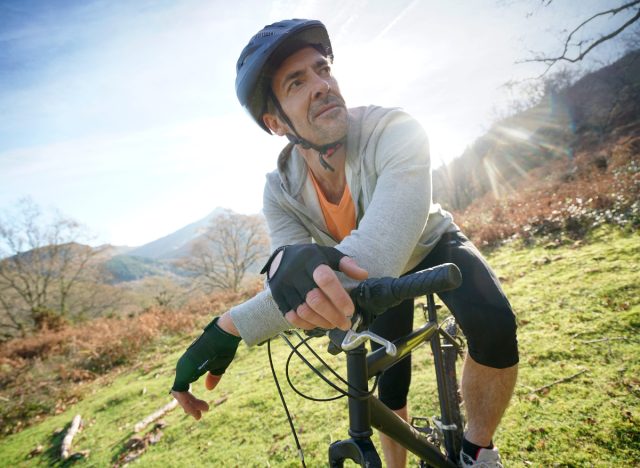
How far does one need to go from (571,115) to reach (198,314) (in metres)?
50.2

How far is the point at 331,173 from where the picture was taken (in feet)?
7.72

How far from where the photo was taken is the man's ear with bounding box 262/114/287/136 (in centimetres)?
249

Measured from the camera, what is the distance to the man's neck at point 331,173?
7.57 feet

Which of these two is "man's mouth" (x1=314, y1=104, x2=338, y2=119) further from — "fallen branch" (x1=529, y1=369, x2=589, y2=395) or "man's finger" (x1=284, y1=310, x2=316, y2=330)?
"fallen branch" (x1=529, y1=369, x2=589, y2=395)

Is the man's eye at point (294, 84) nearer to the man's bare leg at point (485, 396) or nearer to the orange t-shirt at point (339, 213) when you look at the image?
the orange t-shirt at point (339, 213)

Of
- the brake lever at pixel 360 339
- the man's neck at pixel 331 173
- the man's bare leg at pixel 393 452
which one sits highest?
the man's neck at pixel 331 173

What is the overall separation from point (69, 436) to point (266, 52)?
7517 millimetres

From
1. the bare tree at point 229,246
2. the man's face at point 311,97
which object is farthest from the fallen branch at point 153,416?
the bare tree at point 229,246

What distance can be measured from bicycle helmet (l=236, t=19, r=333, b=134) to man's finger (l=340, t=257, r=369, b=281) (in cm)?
181

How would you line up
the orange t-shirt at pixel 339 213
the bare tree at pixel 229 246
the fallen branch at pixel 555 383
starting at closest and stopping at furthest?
the orange t-shirt at pixel 339 213
the fallen branch at pixel 555 383
the bare tree at pixel 229 246

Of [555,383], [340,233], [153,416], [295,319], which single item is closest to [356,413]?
[295,319]

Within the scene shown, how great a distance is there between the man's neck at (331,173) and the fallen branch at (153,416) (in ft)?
17.4

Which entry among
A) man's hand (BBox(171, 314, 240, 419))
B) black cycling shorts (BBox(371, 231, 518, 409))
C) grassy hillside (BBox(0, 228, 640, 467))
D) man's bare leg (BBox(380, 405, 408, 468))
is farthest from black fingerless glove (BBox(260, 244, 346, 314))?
grassy hillside (BBox(0, 228, 640, 467))

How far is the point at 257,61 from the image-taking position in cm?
220
